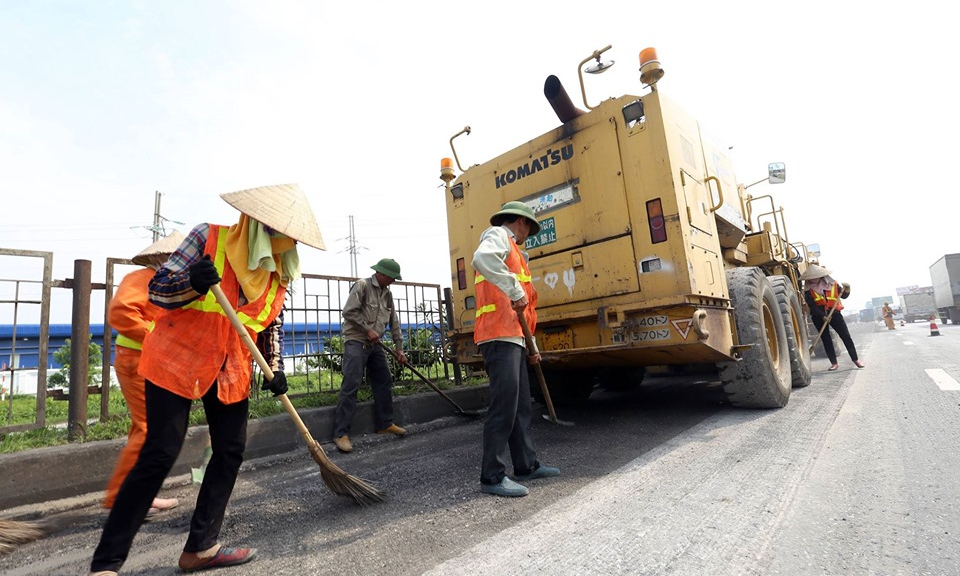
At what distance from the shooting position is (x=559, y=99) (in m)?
4.38

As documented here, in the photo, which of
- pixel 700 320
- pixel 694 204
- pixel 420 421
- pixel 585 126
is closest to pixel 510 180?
pixel 585 126

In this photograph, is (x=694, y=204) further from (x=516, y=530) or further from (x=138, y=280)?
(x=138, y=280)

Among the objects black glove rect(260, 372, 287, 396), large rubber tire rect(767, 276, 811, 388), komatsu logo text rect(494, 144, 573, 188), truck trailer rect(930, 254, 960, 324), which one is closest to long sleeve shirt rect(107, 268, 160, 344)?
black glove rect(260, 372, 287, 396)

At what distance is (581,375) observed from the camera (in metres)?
5.72

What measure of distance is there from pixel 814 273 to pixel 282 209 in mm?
8934

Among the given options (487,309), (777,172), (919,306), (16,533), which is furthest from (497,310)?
(919,306)

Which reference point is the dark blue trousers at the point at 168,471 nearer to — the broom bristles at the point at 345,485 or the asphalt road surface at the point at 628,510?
the asphalt road surface at the point at 628,510

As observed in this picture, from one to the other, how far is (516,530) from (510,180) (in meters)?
3.54

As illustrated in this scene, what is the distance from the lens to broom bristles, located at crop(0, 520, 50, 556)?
2.25 meters

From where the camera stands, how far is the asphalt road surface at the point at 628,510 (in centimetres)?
176

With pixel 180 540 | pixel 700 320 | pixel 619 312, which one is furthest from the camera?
pixel 619 312

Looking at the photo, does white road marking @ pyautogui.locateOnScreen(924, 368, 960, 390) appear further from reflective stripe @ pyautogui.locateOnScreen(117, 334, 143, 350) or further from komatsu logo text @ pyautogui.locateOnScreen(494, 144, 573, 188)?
reflective stripe @ pyautogui.locateOnScreen(117, 334, 143, 350)

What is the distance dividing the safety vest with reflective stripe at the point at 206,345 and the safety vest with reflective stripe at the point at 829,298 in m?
8.94

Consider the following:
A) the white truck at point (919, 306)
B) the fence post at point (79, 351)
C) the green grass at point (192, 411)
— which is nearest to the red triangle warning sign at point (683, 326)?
the green grass at point (192, 411)
